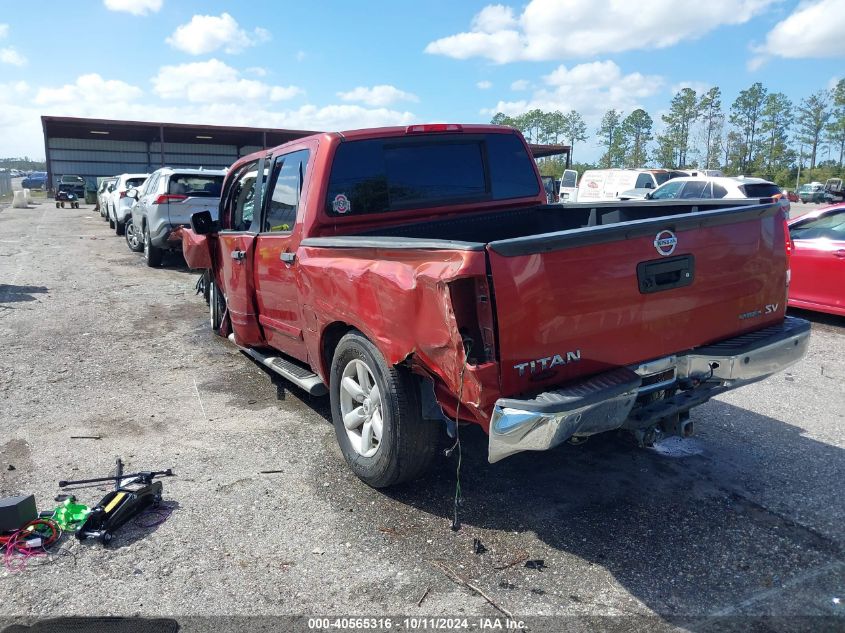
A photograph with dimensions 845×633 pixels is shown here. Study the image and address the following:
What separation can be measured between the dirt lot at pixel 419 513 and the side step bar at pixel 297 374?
1.21ft

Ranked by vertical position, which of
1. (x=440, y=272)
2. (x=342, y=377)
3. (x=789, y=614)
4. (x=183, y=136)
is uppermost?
(x=183, y=136)

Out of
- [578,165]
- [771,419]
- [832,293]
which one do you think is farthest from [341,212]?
[578,165]

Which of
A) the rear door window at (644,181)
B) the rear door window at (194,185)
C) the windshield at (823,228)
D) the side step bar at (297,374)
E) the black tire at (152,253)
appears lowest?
the side step bar at (297,374)

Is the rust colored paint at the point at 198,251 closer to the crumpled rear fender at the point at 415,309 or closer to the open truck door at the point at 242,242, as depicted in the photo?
the open truck door at the point at 242,242

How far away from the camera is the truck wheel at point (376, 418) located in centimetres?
357

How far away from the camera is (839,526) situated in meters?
3.55

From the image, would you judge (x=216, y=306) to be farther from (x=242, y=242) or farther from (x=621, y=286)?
(x=621, y=286)

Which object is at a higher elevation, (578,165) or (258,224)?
(578,165)

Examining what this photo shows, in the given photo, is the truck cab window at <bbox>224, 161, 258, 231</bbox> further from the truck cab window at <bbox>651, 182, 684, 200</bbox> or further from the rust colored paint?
the truck cab window at <bbox>651, 182, 684, 200</bbox>

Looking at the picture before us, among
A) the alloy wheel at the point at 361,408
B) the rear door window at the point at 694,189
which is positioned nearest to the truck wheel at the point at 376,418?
the alloy wheel at the point at 361,408

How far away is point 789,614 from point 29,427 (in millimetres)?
4975

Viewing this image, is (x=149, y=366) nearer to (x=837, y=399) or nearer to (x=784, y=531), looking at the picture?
(x=784, y=531)

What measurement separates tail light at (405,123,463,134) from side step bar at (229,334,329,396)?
1883 millimetres

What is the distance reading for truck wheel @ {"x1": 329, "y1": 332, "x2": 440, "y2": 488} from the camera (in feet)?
11.7
